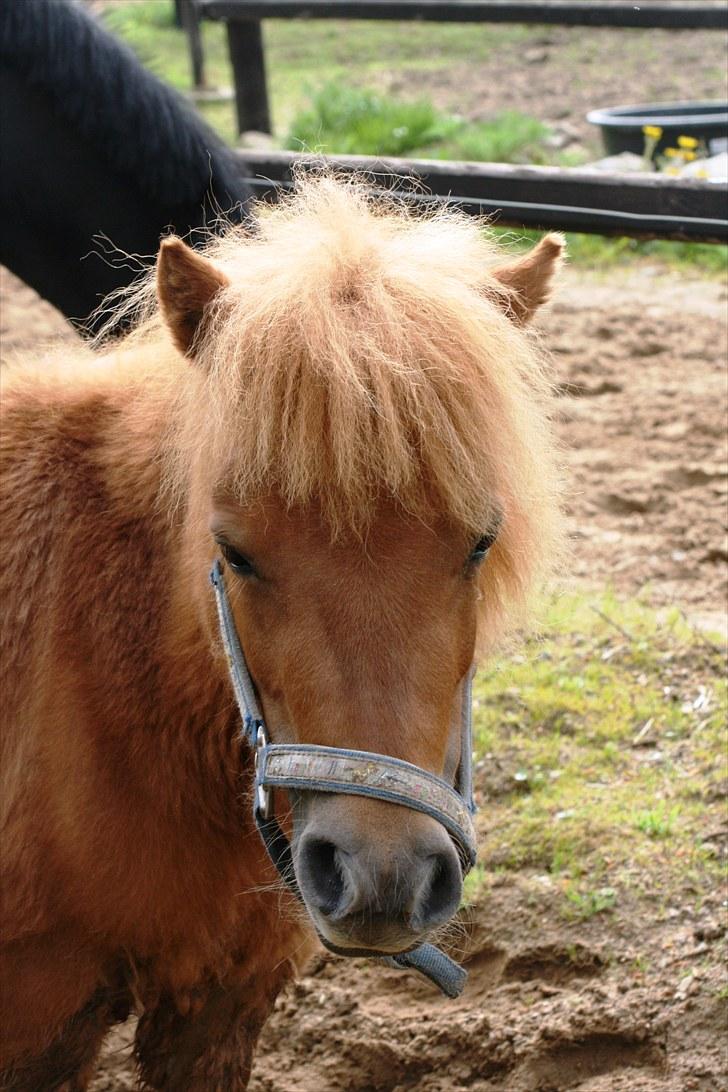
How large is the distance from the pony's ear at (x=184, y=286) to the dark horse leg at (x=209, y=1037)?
123cm

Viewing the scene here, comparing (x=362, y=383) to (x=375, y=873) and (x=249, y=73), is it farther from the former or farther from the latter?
(x=249, y=73)

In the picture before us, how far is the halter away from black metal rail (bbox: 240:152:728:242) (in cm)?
231

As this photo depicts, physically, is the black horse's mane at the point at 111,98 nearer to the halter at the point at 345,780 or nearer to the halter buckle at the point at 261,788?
the halter at the point at 345,780

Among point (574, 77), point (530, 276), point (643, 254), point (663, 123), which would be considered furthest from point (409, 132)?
point (530, 276)

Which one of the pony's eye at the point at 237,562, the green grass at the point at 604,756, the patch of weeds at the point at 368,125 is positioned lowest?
the green grass at the point at 604,756

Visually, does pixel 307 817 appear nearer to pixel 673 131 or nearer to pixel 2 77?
pixel 2 77

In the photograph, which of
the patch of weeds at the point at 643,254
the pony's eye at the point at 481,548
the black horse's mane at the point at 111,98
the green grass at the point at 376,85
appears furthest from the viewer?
the green grass at the point at 376,85

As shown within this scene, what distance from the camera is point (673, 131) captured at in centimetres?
673

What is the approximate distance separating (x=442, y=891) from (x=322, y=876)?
165 millimetres

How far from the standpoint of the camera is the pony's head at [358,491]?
1.60m

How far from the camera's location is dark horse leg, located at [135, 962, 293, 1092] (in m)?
2.25

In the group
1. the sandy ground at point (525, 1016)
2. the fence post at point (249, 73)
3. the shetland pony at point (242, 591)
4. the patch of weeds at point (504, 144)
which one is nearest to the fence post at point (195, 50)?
the fence post at point (249, 73)

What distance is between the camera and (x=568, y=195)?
4348mm

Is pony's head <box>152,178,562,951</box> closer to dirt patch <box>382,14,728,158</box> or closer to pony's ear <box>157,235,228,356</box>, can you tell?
pony's ear <box>157,235,228,356</box>
